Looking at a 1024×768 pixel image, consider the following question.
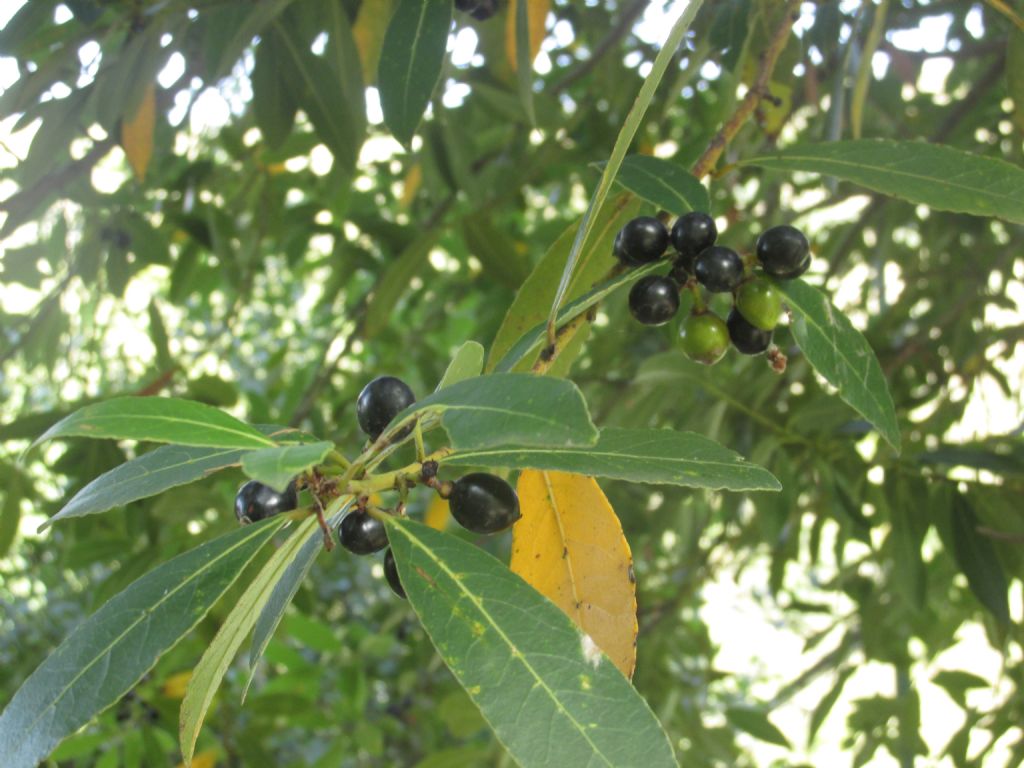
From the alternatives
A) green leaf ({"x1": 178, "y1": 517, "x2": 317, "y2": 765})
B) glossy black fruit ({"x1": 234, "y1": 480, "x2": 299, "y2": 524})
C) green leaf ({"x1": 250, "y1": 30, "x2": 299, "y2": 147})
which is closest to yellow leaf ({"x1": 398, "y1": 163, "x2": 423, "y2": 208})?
green leaf ({"x1": 250, "y1": 30, "x2": 299, "y2": 147})

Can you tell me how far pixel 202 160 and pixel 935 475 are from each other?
1.79m

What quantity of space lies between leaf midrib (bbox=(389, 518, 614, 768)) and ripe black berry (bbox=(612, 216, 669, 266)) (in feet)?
1.31

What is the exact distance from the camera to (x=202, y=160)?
243 centimetres

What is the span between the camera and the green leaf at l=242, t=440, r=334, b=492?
0.60 meters

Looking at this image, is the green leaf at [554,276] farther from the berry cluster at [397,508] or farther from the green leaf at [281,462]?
the green leaf at [281,462]

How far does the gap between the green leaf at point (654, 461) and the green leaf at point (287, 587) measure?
173mm

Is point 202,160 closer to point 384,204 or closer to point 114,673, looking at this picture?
point 384,204

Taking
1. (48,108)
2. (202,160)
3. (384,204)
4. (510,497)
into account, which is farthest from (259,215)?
(510,497)

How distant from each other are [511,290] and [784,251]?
1.48m

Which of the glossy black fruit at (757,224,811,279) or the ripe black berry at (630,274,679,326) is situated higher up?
the glossy black fruit at (757,224,811,279)

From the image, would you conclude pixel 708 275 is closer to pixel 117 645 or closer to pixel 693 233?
pixel 693 233

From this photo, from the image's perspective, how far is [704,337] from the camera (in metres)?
1.11

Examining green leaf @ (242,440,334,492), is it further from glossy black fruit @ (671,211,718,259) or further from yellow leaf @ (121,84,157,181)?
yellow leaf @ (121,84,157,181)

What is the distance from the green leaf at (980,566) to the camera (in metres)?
1.64
